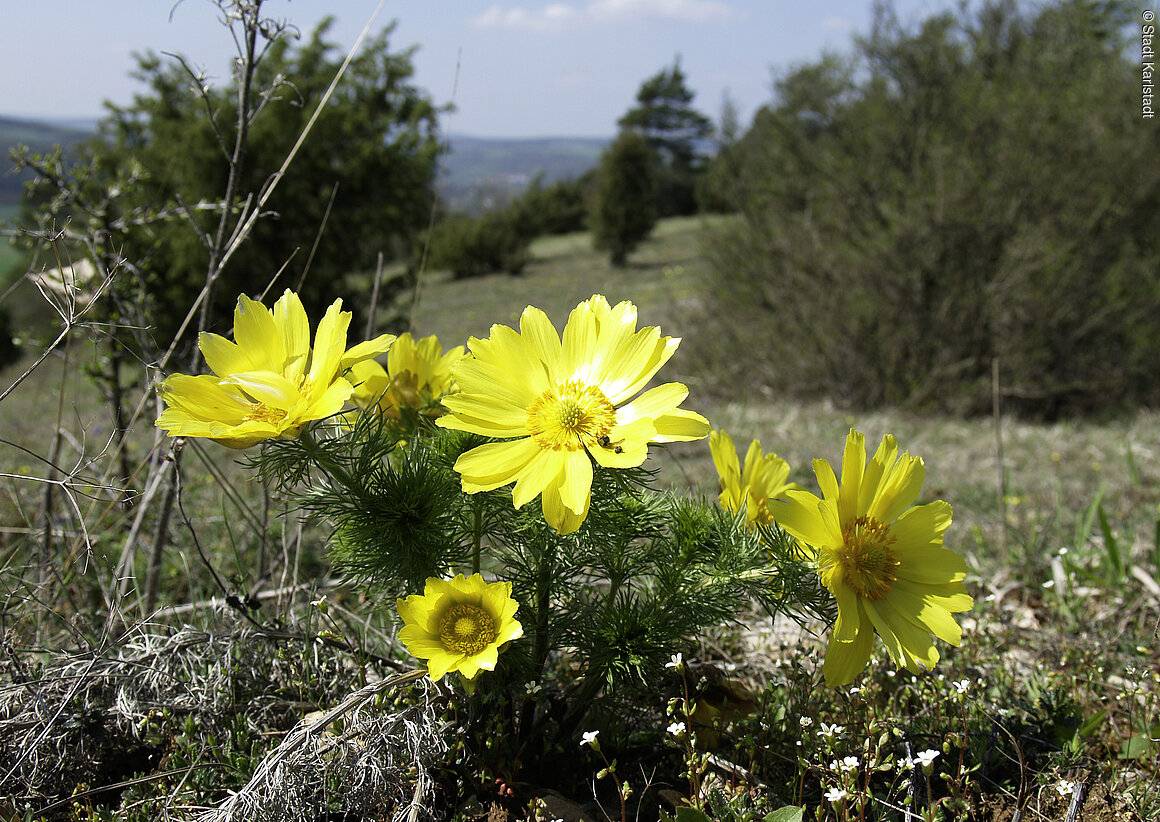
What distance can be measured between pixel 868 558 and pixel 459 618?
586 mm

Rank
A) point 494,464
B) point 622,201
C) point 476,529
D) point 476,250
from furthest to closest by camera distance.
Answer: point 476,250 → point 622,201 → point 476,529 → point 494,464

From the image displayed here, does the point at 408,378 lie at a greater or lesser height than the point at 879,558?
greater

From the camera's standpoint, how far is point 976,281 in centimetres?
644

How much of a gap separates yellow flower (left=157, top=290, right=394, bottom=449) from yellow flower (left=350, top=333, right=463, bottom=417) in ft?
0.44

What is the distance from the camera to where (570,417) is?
3.41 feet

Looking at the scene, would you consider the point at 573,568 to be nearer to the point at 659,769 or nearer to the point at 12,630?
the point at 659,769

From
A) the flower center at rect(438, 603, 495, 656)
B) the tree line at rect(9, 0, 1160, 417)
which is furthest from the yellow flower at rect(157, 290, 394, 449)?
the tree line at rect(9, 0, 1160, 417)

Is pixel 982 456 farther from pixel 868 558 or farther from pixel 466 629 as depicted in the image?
pixel 466 629

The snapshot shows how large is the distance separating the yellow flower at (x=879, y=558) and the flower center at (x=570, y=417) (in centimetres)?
26

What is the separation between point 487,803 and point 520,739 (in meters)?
0.12

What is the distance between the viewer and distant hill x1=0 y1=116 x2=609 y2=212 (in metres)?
43.2

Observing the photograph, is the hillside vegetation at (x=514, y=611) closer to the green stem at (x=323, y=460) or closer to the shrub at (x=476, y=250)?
the green stem at (x=323, y=460)

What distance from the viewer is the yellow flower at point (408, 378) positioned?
1.29 metres

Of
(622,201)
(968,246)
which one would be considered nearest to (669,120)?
(622,201)
